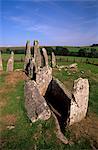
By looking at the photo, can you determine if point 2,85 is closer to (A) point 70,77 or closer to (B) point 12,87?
(B) point 12,87

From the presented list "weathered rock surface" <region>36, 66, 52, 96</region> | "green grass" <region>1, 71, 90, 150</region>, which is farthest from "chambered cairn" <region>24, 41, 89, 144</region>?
"weathered rock surface" <region>36, 66, 52, 96</region>

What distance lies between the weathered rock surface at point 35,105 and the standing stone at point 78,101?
1.63 metres

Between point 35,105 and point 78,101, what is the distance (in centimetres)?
289

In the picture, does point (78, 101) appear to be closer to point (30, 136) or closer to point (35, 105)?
point (35, 105)

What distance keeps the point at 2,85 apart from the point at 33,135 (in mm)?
9057

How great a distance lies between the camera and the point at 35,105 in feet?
54.0

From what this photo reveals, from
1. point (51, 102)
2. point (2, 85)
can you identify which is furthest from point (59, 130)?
point (2, 85)

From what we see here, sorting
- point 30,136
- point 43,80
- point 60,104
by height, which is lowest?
point 30,136

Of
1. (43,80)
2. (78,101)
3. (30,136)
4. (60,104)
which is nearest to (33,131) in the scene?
(30,136)

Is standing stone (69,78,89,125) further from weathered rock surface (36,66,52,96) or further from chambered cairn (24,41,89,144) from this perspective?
weathered rock surface (36,66,52,96)

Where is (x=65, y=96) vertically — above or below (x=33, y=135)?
above

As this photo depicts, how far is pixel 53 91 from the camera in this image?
20219mm

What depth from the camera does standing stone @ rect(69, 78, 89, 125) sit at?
50.8 ft

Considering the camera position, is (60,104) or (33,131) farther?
(60,104)
